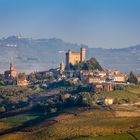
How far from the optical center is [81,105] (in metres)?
78.0

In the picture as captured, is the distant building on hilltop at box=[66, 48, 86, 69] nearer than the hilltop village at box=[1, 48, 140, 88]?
No

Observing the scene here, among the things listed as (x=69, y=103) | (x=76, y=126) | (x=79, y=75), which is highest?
(x=79, y=75)

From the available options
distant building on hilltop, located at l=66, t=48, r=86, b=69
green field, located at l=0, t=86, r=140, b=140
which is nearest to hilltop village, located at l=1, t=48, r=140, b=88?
distant building on hilltop, located at l=66, t=48, r=86, b=69

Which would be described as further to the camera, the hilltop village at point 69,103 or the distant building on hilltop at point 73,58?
the distant building on hilltop at point 73,58

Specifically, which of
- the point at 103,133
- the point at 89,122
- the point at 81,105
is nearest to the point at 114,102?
→ the point at 81,105

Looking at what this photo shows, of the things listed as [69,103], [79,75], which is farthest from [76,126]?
[79,75]

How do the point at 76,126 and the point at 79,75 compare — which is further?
the point at 79,75

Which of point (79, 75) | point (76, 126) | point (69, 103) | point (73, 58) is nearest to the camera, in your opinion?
point (76, 126)

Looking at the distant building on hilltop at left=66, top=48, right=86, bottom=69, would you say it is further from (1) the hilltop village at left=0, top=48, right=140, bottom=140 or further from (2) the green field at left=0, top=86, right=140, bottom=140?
(2) the green field at left=0, top=86, right=140, bottom=140

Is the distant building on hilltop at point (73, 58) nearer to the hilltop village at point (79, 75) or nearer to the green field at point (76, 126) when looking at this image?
the hilltop village at point (79, 75)

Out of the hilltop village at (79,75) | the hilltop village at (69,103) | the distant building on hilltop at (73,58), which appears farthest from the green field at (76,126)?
the distant building on hilltop at (73,58)

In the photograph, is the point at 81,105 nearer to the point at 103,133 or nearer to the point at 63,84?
the point at 103,133

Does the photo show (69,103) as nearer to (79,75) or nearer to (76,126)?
(76,126)

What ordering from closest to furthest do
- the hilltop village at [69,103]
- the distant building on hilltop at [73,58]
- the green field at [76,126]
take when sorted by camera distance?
1. the green field at [76,126]
2. the hilltop village at [69,103]
3. the distant building on hilltop at [73,58]
